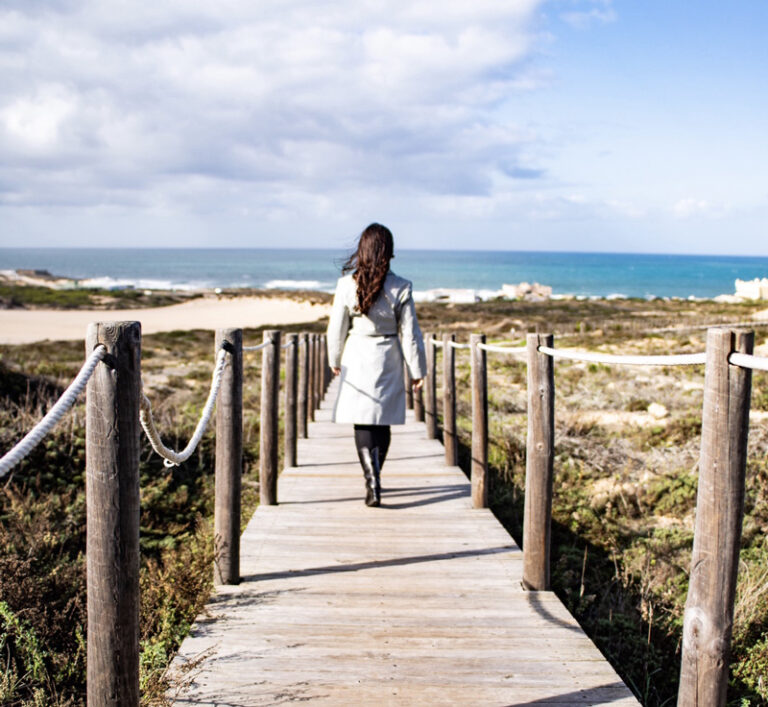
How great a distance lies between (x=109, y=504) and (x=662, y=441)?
22.9ft

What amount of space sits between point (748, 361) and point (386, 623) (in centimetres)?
202

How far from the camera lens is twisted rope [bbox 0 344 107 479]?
4.76 feet

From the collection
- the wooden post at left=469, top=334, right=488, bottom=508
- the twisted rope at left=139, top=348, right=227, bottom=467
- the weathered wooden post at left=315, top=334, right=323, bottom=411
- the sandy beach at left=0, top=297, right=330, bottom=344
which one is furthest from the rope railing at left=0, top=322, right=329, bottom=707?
the sandy beach at left=0, top=297, right=330, bottom=344

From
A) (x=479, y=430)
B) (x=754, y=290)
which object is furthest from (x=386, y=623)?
(x=754, y=290)

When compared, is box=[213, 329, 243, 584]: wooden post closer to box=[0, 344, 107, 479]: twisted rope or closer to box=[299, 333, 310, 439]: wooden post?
box=[0, 344, 107, 479]: twisted rope

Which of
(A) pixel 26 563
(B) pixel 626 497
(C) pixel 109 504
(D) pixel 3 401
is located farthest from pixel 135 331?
(D) pixel 3 401

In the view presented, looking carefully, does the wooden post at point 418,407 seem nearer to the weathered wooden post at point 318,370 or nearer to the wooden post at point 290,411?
the weathered wooden post at point 318,370

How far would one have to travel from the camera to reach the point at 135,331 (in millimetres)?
1825

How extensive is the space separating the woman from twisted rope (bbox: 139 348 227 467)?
1.53m

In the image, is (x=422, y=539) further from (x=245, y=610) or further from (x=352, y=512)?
(x=245, y=610)

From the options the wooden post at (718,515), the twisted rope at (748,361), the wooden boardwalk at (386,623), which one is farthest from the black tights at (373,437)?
the twisted rope at (748,361)

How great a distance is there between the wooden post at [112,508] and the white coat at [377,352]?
118 inches

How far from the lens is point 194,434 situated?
313 cm

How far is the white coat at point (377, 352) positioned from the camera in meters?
4.84
